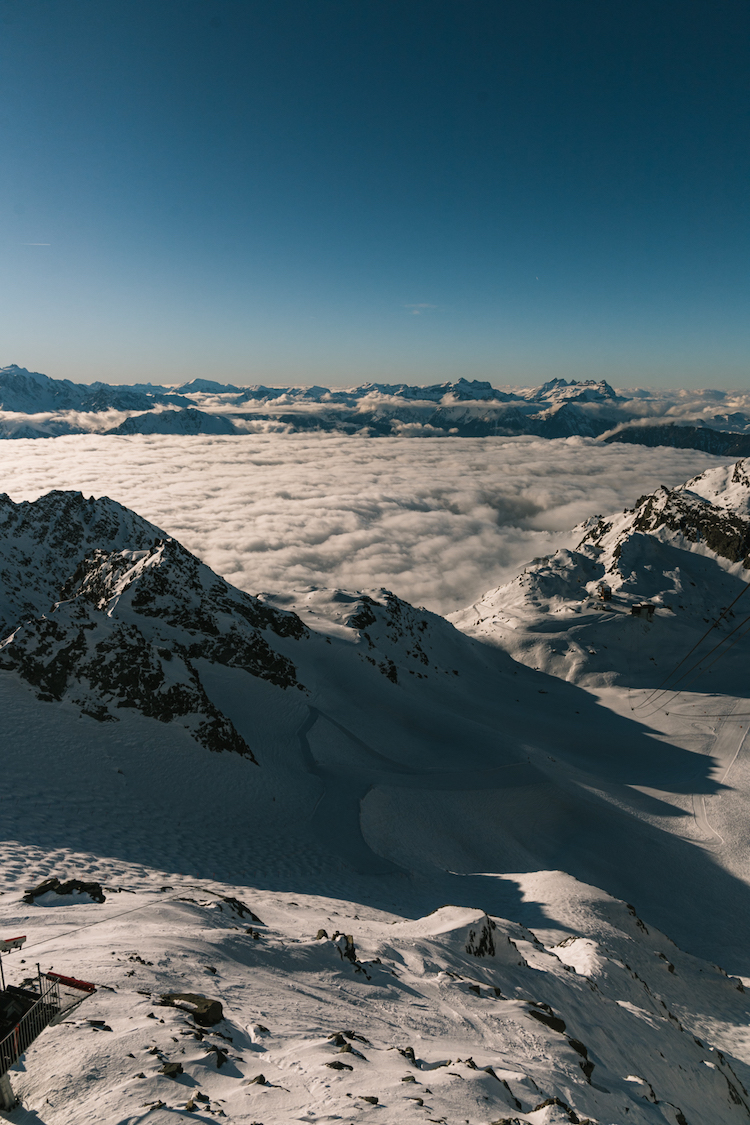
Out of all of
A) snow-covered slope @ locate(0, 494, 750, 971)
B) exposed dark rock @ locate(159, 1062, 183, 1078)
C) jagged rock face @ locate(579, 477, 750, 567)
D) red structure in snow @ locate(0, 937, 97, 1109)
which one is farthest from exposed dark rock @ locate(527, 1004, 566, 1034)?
jagged rock face @ locate(579, 477, 750, 567)

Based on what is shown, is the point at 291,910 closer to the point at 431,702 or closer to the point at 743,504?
the point at 431,702

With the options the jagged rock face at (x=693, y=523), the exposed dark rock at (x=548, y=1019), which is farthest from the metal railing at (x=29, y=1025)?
the jagged rock face at (x=693, y=523)

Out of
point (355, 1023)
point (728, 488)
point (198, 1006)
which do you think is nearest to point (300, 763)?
point (355, 1023)

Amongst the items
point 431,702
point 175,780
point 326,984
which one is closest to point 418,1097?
point 326,984

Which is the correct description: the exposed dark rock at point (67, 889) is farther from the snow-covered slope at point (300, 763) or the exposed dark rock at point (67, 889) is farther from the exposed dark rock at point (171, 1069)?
the exposed dark rock at point (171, 1069)

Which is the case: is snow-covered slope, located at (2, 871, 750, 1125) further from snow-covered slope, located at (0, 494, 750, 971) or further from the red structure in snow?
snow-covered slope, located at (0, 494, 750, 971)

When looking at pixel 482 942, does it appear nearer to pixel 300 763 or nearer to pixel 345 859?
pixel 345 859
